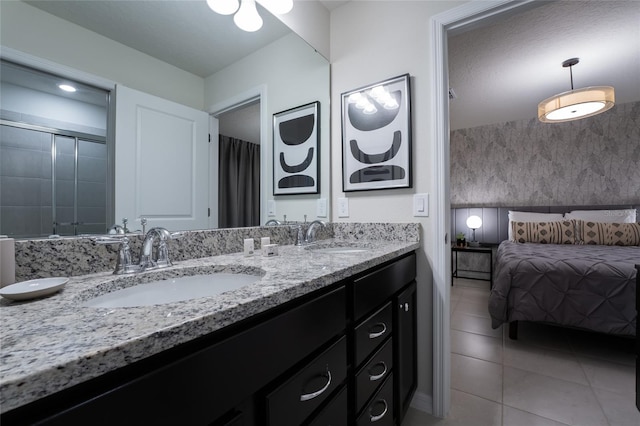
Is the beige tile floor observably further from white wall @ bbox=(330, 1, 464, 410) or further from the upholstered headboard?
the upholstered headboard

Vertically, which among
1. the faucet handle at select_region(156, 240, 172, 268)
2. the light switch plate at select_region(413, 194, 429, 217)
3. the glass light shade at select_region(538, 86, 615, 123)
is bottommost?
the faucet handle at select_region(156, 240, 172, 268)

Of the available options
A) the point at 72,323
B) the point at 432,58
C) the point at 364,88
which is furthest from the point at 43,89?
the point at 432,58

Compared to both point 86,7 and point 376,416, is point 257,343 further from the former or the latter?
point 86,7

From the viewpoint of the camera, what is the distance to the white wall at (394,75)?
148 cm

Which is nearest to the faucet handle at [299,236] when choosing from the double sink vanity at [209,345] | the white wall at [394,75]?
the white wall at [394,75]

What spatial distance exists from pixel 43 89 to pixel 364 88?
4.76 feet

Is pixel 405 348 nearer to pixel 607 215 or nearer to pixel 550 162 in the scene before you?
pixel 607 215

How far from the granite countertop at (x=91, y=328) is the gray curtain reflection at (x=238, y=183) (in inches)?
22.0

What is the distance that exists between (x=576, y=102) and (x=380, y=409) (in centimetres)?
296

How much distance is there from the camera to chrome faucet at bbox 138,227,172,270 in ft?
2.71

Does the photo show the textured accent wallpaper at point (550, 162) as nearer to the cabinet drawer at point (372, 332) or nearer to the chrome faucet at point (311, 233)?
the chrome faucet at point (311, 233)

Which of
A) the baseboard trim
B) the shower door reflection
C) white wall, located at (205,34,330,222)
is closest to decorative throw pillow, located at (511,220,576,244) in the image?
the baseboard trim

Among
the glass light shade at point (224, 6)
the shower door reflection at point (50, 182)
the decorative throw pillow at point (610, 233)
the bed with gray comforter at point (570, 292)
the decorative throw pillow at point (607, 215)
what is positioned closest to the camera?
the shower door reflection at point (50, 182)

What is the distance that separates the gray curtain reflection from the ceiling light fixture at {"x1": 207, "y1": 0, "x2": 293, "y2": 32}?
54 cm
